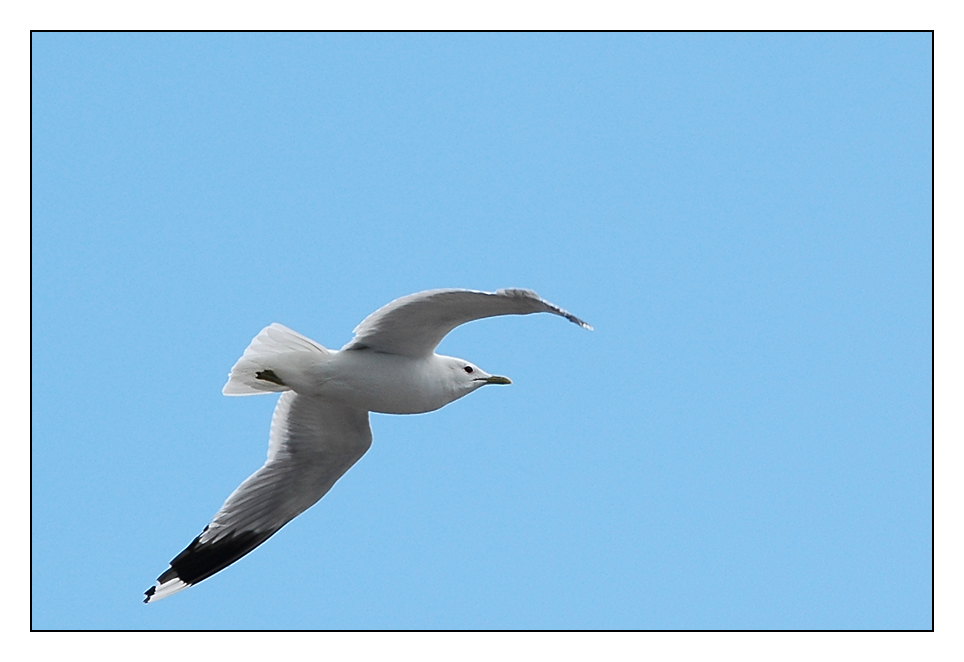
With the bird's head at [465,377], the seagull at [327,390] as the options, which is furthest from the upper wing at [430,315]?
the bird's head at [465,377]

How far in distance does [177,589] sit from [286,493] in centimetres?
78

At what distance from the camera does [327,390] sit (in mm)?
5363

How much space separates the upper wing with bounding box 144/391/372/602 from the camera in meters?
6.14

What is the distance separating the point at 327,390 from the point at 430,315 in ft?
2.16

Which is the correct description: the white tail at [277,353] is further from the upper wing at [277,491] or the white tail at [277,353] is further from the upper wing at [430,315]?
the upper wing at [277,491]

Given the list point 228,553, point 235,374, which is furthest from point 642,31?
point 228,553

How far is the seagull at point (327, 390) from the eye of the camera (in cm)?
511

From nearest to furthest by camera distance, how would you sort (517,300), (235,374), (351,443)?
(517,300)
(235,374)
(351,443)

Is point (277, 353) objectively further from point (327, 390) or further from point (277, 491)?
point (277, 491)

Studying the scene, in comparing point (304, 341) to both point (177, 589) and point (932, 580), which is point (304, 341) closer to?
point (177, 589)

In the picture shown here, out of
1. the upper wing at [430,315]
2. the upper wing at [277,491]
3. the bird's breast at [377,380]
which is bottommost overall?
the upper wing at [277,491]

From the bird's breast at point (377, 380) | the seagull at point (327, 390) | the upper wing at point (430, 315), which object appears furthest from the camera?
the bird's breast at point (377, 380)
